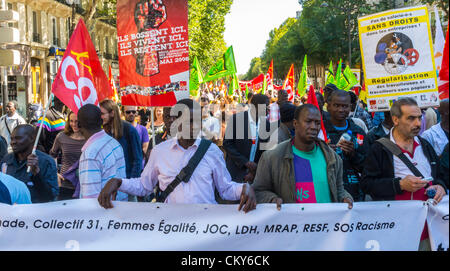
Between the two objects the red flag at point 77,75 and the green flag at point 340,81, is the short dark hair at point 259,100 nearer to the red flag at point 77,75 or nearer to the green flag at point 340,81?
the red flag at point 77,75

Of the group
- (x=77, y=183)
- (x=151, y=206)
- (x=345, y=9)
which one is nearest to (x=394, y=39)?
(x=151, y=206)

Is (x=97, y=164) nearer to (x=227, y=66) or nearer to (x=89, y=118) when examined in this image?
(x=89, y=118)

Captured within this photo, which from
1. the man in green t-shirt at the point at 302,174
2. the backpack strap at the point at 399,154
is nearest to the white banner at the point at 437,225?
the backpack strap at the point at 399,154

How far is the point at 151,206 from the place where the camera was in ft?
12.9

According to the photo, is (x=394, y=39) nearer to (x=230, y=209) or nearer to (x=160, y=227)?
(x=230, y=209)

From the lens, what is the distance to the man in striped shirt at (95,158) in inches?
169

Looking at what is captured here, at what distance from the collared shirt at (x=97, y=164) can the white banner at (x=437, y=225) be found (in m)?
2.43

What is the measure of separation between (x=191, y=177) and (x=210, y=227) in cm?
37

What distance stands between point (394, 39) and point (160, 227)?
9.96ft

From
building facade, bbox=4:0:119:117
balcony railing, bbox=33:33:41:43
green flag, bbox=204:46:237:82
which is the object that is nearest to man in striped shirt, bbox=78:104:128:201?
green flag, bbox=204:46:237:82

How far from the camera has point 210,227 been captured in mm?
3883

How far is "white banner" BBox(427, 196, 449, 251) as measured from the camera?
3.86m

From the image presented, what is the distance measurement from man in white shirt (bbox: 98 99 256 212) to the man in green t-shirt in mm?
241

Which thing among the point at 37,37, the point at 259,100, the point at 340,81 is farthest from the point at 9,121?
the point at 37,37
